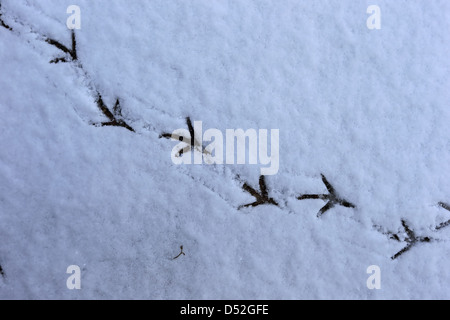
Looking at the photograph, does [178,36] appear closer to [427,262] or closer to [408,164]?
[408,164]

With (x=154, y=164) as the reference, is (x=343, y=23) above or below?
above

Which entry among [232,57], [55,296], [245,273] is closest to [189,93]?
[232,57]

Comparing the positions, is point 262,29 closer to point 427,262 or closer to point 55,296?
point 427,262

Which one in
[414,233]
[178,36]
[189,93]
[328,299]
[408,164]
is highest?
[178,36]

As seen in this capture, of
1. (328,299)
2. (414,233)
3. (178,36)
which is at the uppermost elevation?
(178,36)

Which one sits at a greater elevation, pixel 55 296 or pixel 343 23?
pixel 343 23

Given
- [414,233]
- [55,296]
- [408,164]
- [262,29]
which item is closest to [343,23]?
[262,29]
